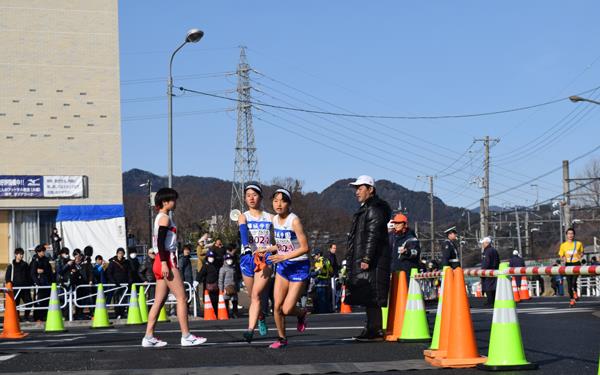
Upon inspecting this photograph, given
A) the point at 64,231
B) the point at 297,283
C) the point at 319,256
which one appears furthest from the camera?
the point at 64,231

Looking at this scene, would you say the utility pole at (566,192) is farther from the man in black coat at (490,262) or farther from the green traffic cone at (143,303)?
the green traffic cone at (143,303)

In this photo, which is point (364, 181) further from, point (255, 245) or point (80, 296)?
point (80, 296)

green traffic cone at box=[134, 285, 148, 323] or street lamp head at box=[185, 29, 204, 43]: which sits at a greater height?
street lamp head at box=[185, 29, 204, 43]

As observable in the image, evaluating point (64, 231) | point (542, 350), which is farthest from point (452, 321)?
point (64, 231)

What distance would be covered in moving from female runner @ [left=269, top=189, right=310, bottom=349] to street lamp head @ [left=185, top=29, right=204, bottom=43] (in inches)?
846

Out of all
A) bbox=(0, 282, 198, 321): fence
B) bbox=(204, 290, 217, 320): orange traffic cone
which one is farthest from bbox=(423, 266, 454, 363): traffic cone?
bbox=(0, 282, 198, 321): fence

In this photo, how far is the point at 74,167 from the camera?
38.4m

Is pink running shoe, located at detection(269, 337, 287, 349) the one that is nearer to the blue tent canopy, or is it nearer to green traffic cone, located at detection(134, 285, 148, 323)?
green traffic cone, located at detection(134, 285, 148, 323)

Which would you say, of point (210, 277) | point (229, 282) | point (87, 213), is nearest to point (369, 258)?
point (229, 282)

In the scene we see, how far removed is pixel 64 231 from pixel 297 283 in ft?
75.4

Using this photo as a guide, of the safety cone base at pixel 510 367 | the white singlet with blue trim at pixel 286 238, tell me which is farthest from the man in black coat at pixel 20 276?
the safety cone base at pixel 510 367

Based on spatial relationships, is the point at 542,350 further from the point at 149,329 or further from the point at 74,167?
the point at 74,167

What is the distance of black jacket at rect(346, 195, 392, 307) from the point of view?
1149cm

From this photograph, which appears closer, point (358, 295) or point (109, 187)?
point (358, 295)
